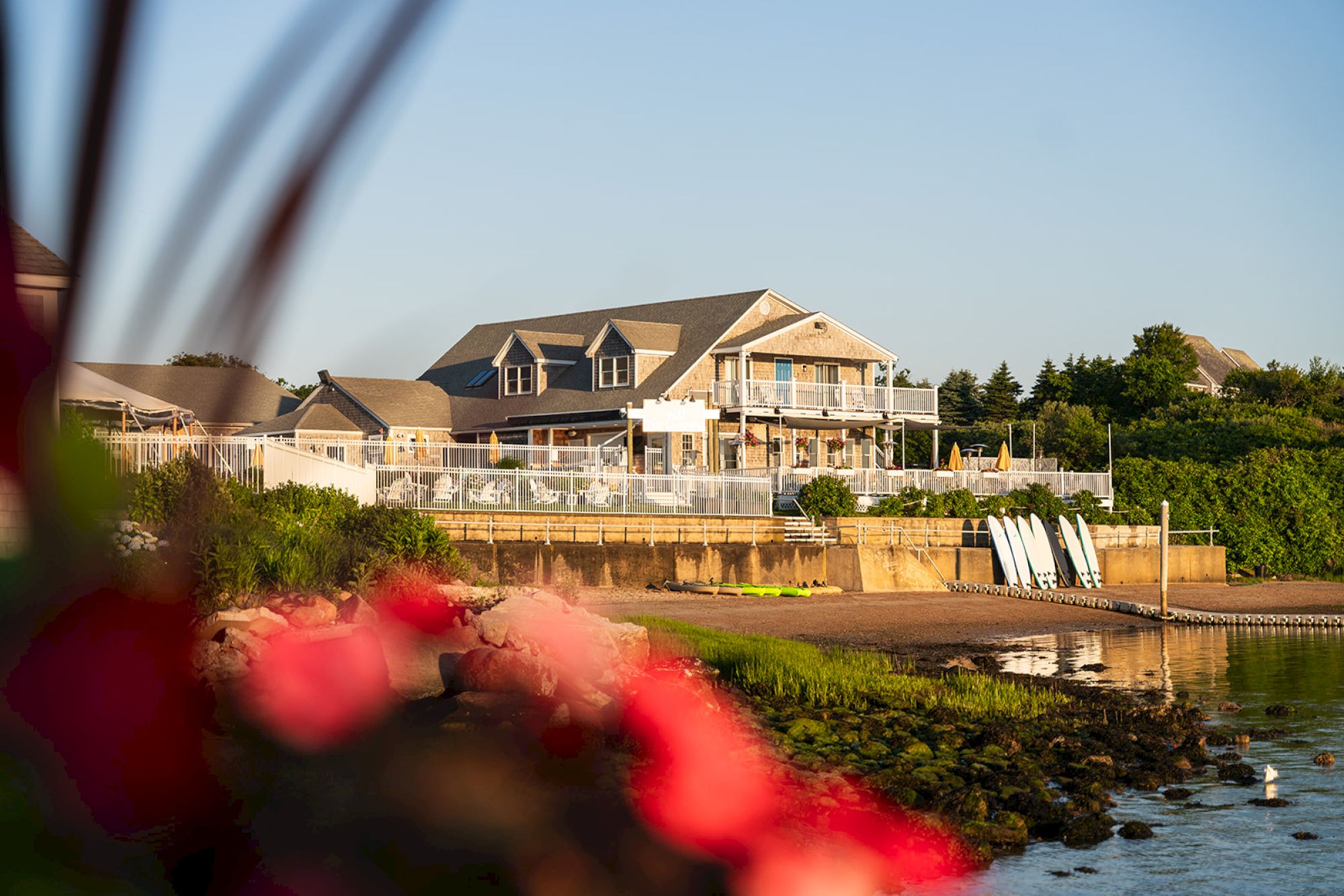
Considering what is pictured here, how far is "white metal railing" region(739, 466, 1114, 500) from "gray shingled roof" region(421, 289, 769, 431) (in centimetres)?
830

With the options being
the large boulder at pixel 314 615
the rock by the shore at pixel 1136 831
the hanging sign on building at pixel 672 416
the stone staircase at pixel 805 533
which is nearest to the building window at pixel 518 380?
the hanging sign on building at pixel 672 416

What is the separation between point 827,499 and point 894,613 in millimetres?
7703

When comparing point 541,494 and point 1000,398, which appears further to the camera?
point 1000,398

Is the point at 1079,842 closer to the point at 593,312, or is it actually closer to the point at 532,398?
the point at 532,398

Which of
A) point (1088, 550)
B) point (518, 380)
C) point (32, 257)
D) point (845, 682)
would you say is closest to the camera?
point (32, 257)

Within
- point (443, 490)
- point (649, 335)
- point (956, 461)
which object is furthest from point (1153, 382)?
point (443, 490)

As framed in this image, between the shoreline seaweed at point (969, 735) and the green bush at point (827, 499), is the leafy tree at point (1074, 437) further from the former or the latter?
the shoreline seaweed at point (969, 735)

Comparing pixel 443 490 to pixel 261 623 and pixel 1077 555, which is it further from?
pixel 1077 555

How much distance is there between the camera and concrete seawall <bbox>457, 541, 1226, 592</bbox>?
30016mm

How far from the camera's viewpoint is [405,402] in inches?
2050

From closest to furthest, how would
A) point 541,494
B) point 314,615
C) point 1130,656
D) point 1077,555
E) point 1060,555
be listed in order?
point 314,615 → point 1130,656 → point 541,494 → point 1077,555 → point 1060,555

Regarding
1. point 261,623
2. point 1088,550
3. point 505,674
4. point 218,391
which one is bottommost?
point 505,674

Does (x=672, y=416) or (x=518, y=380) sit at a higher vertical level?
(x=518, y=380)

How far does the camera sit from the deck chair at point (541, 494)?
→ 3247 centimetres
